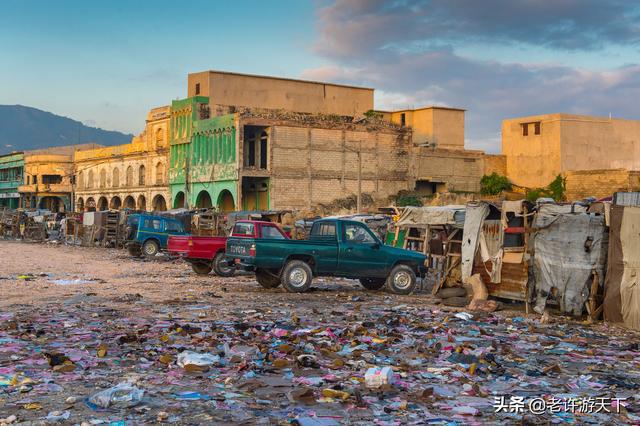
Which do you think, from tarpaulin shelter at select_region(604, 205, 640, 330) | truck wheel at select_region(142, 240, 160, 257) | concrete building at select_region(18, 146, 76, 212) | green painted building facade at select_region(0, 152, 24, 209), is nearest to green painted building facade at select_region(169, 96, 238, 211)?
truck wheel at select_region(142, 240, 160, 257)

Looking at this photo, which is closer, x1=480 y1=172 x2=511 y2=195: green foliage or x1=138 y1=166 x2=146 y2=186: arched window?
x1=480 y1=172 x2=511 y2=195: green foliage

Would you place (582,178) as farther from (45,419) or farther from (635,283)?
(45,419)

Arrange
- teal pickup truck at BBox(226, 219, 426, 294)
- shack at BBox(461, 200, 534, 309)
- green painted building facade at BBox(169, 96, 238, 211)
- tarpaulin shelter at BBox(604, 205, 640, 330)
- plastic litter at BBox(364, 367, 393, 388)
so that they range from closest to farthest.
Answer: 1. plastic litter at BBox(364, 367, 393, 388)
2. tarpaulin shelter at BBox(604, 205, 640, 330)
3. shack at BBox(461, 200, 534, 309)
4. teal pickup truck at BBox(226, 219, 426, 294)
5. green painted building facade at BBox(169, 96, 238, 211)

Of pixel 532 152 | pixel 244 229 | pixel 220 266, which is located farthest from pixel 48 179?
pixel 244 229

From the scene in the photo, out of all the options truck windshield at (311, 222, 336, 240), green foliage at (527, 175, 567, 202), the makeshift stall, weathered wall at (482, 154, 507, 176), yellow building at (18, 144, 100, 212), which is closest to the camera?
the makeshift stall

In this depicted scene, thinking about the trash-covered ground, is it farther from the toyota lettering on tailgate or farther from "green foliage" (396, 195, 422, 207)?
"green foliage" (396, 195, 422, 207)

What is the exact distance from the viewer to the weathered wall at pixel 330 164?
46719 millimetres

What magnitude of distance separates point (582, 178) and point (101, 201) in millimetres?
43193

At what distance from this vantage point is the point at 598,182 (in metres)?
44.7

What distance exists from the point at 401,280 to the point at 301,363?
926 centimetres

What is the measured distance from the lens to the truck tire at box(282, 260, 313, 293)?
17.1 m

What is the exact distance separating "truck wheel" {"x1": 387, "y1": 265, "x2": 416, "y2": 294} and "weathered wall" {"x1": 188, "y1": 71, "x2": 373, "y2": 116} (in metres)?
36.9

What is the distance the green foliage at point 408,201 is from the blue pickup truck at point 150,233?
72.6ft

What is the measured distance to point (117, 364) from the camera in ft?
28.9
